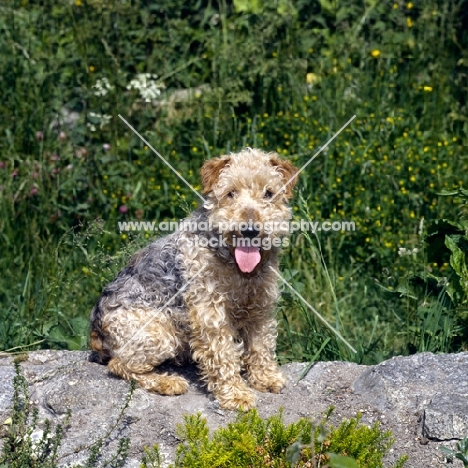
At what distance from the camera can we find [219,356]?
5352mm

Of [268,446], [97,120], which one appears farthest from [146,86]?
[268,446]

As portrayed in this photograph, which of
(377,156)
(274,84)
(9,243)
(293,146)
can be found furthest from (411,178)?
(9,243)

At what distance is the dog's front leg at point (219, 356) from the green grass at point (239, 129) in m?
1.25

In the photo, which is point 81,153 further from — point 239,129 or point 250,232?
point 250,232

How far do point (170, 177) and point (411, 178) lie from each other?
202cm

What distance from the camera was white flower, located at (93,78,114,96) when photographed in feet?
26.6

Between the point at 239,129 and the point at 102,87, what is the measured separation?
1.25 metres

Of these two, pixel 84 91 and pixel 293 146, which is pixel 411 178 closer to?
pixel 293 146

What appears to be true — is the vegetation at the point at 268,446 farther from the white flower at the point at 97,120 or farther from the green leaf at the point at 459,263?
the white flower at the point at 97,120

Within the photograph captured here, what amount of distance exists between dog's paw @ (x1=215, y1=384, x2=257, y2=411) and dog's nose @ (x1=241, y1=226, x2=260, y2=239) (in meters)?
0.89

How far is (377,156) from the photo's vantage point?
797cm

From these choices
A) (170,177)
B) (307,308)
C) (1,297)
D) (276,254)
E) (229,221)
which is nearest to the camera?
(229,221)

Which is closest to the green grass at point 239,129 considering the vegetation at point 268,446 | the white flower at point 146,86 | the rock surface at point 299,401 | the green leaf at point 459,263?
the white flower at point 146,86

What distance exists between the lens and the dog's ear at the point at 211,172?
5.35 metres
